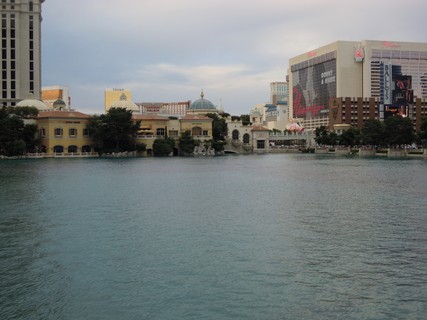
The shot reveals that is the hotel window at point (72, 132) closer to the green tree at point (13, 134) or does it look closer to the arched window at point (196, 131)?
the green tree at point (13, 134)

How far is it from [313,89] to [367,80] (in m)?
23.3

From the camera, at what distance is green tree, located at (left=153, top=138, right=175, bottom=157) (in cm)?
10206

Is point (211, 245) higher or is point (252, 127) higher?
point (252, 127)

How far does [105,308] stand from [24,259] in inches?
224

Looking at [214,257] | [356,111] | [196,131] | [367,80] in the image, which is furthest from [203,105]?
[214,257]

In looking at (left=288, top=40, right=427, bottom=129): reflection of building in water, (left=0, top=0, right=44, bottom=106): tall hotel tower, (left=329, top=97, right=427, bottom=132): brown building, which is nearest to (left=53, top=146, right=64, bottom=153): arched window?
(left=0, top=0, right=44, bottom=106): tall hotel tower

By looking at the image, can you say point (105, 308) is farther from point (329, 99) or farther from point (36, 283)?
point (329, 99)

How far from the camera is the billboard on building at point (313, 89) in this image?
168 metres

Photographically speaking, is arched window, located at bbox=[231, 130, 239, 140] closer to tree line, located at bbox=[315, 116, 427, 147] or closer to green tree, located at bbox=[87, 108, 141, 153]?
tree line, located at bbox=[315, 116, 427, 147]

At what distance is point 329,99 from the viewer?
161750mm

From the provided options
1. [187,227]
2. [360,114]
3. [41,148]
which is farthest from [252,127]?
[187,227]

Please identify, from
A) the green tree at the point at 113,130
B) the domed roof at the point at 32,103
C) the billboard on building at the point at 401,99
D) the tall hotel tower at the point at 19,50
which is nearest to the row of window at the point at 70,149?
the green tree at the point at 113,130

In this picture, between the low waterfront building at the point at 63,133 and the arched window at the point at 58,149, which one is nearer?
the low waterfront building at the point at 63,133

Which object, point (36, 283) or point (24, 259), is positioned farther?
point (24, 259)
